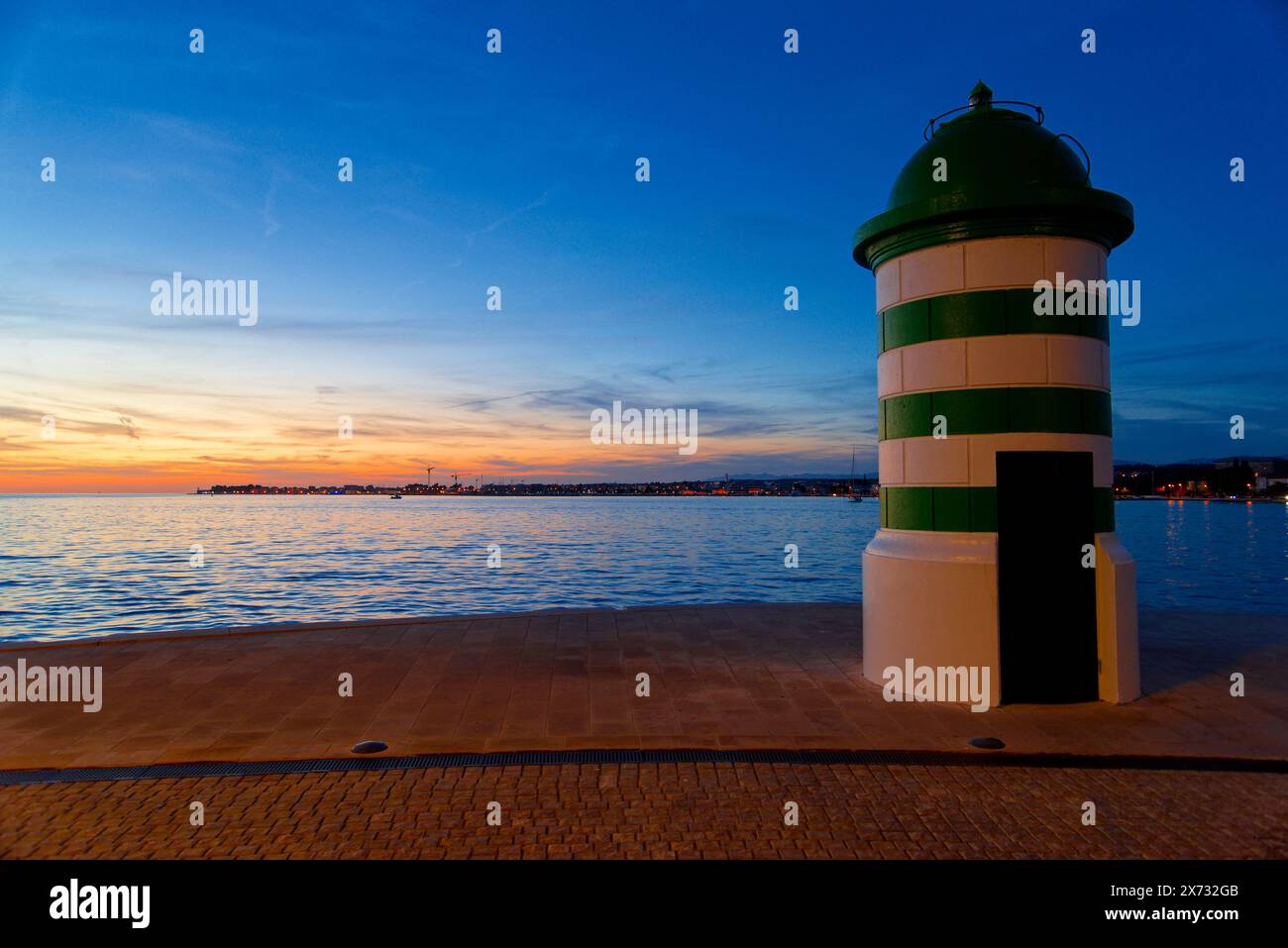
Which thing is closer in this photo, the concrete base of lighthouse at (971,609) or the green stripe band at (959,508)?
the concrete base of lighthouse at (971,609)

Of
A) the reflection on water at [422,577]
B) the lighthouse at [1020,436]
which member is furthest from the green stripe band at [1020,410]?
the reflection on water at [422,577]

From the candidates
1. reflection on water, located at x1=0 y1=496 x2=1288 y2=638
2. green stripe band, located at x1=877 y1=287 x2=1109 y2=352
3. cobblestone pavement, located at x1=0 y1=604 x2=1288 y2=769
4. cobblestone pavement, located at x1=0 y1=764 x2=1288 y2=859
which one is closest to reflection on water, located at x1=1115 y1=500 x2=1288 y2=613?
reflection on water, located at x1=0 y1=496 x2=1288 y2=638

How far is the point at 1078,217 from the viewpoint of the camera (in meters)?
7.27

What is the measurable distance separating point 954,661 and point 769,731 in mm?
2115

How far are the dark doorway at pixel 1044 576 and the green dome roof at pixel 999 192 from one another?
214 centimetres

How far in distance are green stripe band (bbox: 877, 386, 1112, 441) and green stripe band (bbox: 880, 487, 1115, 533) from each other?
22.5 inches

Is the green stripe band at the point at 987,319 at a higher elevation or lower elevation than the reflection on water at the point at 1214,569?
higher

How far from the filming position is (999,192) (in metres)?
7.18

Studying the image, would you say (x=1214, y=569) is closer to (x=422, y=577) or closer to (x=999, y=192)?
(x=422, y=577)

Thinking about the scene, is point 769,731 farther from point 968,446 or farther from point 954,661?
point 968,446

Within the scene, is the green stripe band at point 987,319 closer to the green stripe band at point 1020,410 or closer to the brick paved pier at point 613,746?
the green stripe band at point 1020,410

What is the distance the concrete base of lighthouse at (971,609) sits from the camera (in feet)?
23.7
